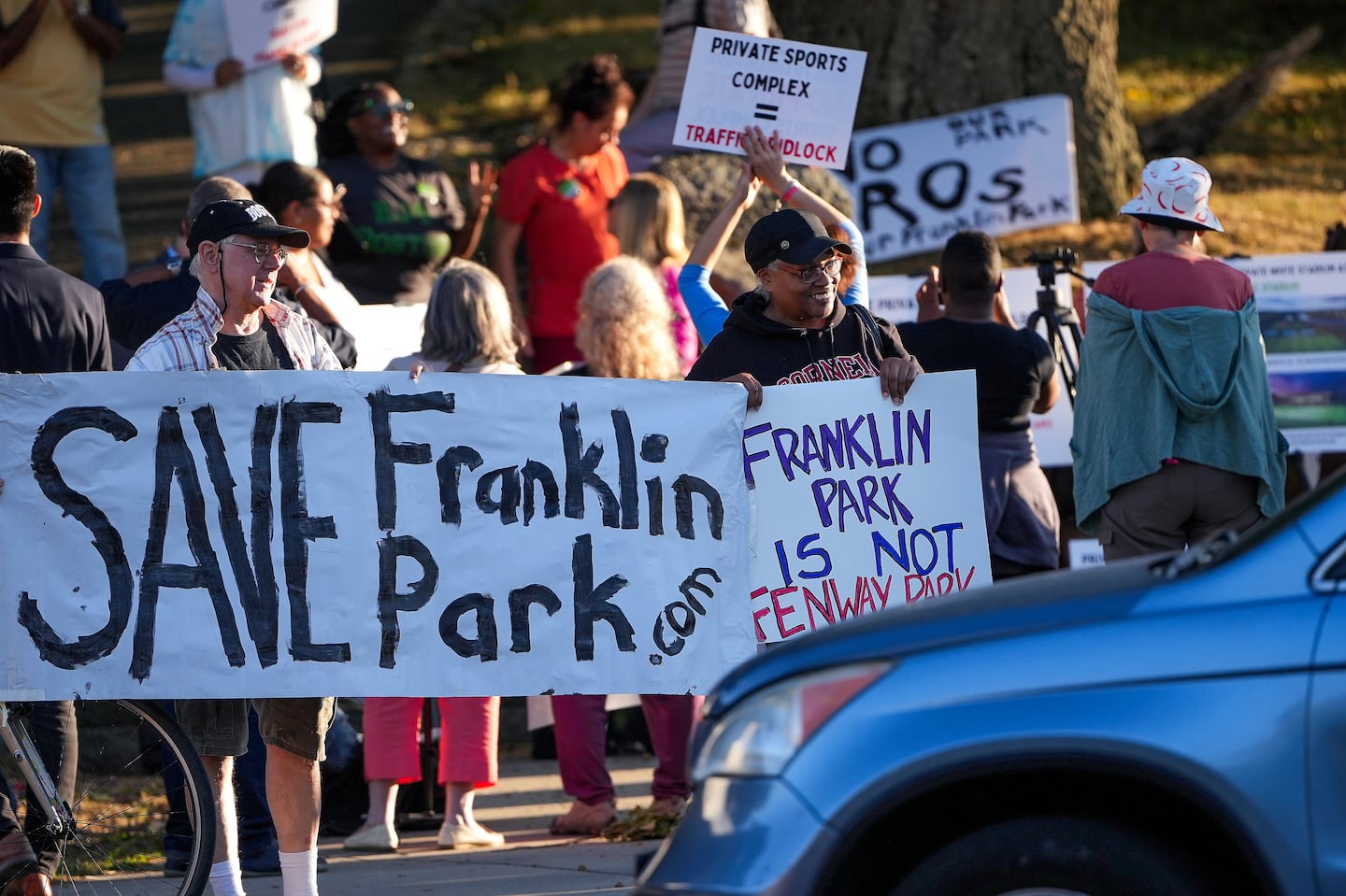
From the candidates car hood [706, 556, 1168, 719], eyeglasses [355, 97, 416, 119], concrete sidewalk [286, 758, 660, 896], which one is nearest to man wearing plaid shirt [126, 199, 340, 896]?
concrete sidewalk [286, 758, 660, 896]

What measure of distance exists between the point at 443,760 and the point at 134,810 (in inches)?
52.6

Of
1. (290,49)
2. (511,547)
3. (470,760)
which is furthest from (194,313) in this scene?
(290,49)

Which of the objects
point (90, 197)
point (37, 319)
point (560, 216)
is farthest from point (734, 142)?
point (90, 197)

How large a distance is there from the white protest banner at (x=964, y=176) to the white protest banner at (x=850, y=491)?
4.62 m

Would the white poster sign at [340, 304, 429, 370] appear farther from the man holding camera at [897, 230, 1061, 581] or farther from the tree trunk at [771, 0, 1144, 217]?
the tree trunk at [771, 0, 1144, 217]

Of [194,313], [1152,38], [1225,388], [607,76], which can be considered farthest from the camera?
[1152,38]

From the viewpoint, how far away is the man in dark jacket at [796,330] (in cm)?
566

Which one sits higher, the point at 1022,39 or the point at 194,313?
the point at 1022,39

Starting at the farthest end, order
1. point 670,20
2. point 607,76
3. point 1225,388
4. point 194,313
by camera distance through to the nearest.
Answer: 1. point 670,20
2. point 607,76
3. point 1225,388
4. point 194,313

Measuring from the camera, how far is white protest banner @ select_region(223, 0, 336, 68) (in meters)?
9.30

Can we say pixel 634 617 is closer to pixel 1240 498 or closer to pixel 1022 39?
pixel 1240 498

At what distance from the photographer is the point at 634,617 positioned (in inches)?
218

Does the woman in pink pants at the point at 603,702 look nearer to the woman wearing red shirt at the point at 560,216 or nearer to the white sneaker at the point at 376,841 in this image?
the white sneaker at the point at 376,841

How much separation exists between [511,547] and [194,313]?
3.71 feet
